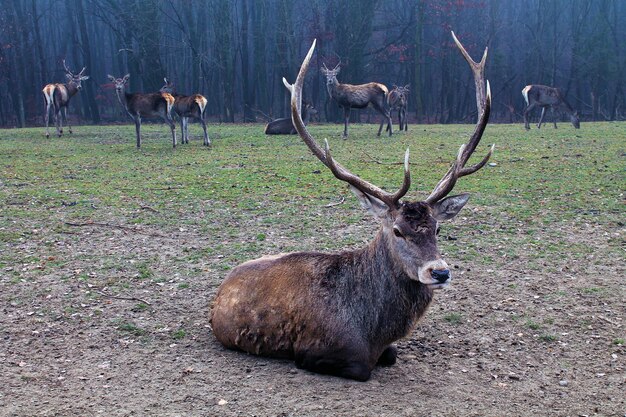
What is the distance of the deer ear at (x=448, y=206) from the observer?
4.07 meters

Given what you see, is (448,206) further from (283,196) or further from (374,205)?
(283,196)

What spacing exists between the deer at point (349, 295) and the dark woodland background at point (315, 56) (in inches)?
944

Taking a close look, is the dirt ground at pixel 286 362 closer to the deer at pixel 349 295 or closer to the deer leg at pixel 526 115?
→ the deer at pixel 349 295

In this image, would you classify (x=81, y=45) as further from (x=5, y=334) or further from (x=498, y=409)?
(x=498, y=409)

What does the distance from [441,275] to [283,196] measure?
542cm

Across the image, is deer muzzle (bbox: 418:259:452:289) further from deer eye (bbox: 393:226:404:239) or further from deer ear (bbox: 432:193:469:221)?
deer ear (bbox: 432:193:469:221)

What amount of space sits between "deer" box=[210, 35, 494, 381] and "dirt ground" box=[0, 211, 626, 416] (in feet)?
0.40

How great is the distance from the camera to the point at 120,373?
380 centimetres

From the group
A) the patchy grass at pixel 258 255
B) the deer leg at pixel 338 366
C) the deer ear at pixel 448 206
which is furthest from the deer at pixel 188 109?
the deer leg at pixel 338 366

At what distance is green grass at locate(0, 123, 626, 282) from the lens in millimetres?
6453

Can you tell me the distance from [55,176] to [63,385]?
774 cm

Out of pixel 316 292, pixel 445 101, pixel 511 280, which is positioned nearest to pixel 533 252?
pixel 511 280

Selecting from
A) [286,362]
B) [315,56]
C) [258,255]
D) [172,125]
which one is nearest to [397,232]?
[286,362]

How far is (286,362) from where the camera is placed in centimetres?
397
